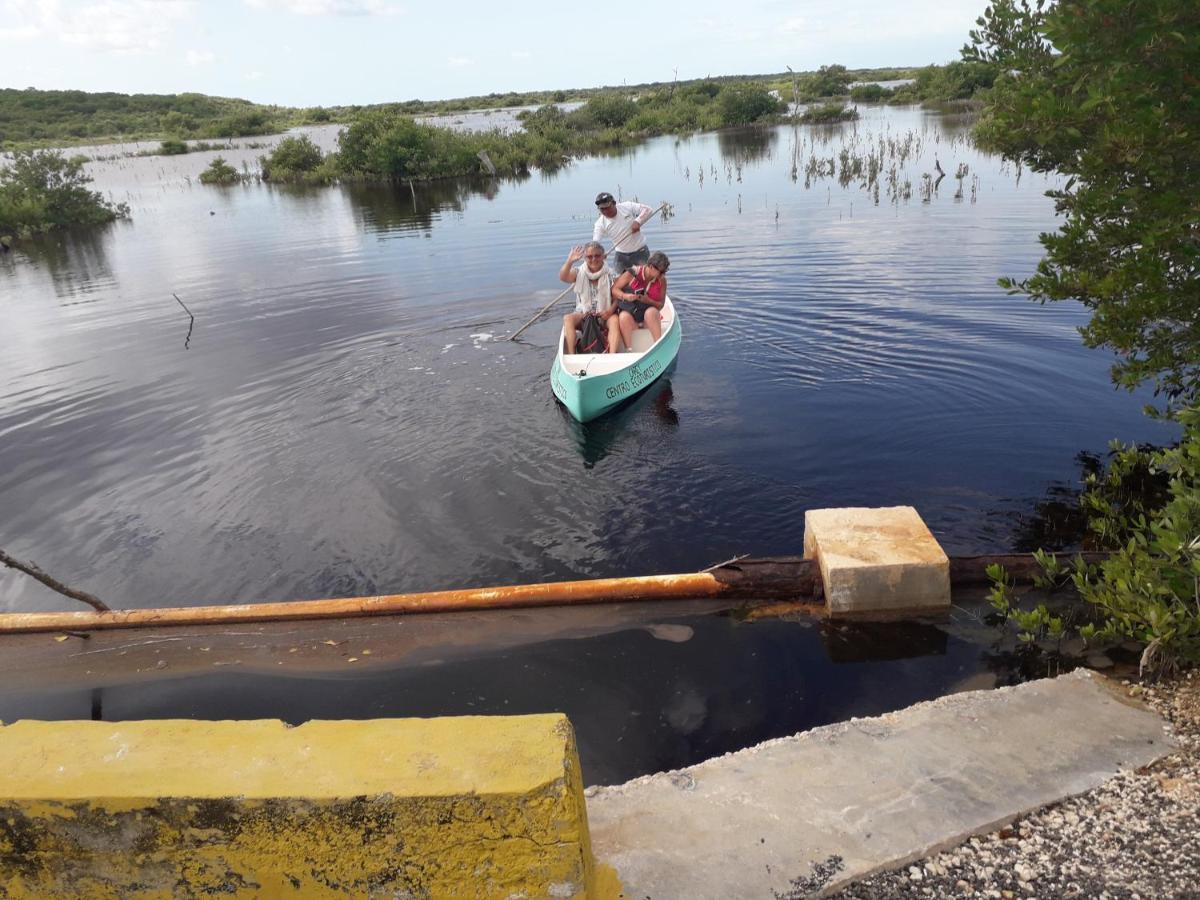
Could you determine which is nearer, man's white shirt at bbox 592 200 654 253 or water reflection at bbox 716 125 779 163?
man's white shirt at bbox 592 200 654 253

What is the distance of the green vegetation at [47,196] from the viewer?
1179 inches

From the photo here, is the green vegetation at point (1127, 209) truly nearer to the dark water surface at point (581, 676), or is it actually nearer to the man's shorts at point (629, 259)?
the dark water surface at point (581, 676)

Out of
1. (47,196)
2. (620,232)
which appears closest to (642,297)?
(620,232)

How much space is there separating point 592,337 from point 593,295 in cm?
65

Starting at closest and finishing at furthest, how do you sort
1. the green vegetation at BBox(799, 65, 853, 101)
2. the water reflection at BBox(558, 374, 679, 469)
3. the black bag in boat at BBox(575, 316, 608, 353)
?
the water reflection at BBox(558, 374, 679, 469) < the black bag in boat at BBox(575, 316, 608, 353) < the green vegetation at BBox(799, 65, 853, 101)

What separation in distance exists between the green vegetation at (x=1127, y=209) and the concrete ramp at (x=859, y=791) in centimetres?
79

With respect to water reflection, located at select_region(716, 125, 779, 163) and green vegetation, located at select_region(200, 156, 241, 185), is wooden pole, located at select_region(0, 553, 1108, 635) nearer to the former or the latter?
water reflection, located at select_region(716, 125, 779, 163)

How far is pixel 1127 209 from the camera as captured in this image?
6.07 meters

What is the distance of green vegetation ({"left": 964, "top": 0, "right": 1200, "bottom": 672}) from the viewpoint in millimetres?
4770

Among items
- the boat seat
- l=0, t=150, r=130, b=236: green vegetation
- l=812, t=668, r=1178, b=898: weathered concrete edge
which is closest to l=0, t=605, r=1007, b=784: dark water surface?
l=812, t=668, r=1178, b=898: weathered concrete edge

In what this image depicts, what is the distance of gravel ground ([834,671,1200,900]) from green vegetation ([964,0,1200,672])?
1.34 meters

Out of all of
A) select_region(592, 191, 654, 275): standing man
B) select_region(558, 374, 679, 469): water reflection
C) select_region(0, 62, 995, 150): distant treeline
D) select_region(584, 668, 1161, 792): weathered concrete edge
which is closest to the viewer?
select_region(584, 668, 1161, 792): weathered concrete edge

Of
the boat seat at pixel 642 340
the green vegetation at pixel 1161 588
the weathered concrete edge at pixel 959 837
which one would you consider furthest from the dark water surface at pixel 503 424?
the weathered concrete edge at pixel 959 837

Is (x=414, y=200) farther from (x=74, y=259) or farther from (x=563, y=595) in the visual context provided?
(x=563, y=595)
